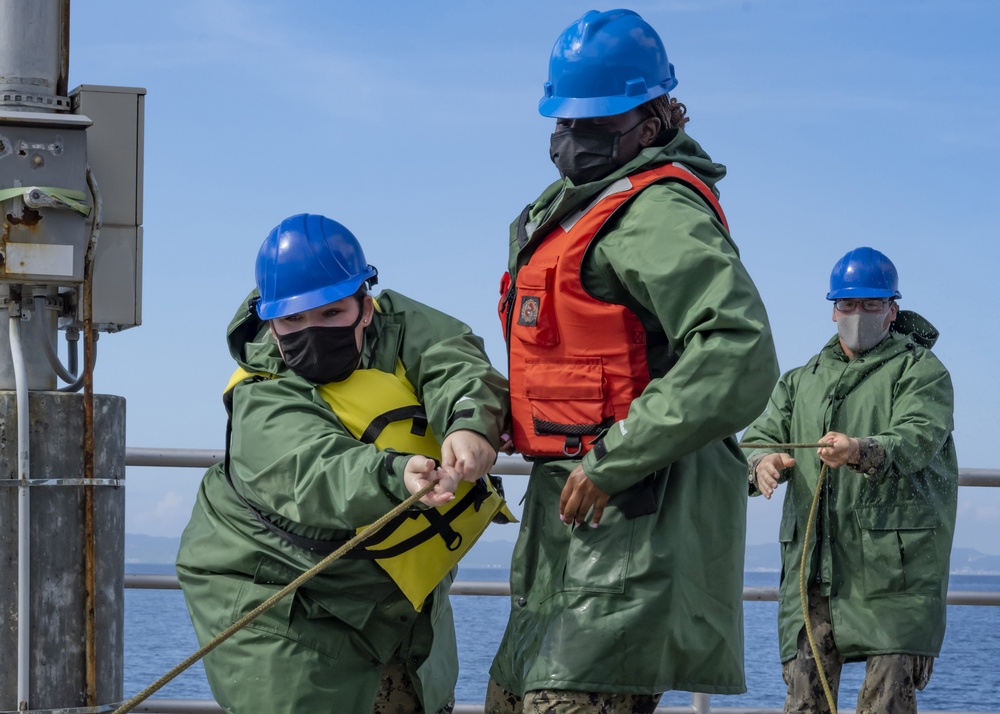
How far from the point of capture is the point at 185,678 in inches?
2227

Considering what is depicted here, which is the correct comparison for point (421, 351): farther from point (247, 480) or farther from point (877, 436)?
point (877, 436)

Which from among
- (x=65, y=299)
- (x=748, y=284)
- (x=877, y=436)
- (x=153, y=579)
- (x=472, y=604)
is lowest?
(x=472, y=604)

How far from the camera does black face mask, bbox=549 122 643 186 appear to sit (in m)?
3.22

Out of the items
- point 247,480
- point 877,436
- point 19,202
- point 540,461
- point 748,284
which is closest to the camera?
point 748,284

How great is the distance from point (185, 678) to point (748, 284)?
56872 millimetres

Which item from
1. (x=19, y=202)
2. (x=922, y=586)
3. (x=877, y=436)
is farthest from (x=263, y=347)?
(x=922, y=586)

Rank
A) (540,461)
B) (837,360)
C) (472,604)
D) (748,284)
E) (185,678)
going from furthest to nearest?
(472,604)
(185,678)
(837,360)
(540,461)
(748,284)

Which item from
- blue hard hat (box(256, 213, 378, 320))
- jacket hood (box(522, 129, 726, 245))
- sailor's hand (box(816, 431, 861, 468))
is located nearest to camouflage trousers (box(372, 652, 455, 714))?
blue hard hat (box(256, 213, 378, 320))

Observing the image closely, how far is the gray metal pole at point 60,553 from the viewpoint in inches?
170

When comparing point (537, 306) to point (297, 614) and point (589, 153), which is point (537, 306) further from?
point (297, 614)

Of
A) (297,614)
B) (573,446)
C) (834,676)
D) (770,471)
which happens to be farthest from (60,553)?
(834,676)

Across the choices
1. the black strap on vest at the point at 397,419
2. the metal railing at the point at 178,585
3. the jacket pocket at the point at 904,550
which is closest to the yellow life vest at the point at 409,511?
the black strap on vest at the point at 397,419

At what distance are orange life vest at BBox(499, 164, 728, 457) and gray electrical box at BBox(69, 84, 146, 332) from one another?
1.88m

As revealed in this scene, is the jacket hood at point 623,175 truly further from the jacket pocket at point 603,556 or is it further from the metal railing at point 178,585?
the metal railing at point 178,585
